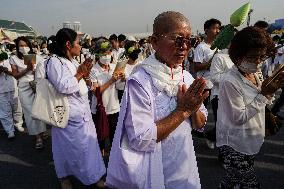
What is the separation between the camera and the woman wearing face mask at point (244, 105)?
9.18 ft

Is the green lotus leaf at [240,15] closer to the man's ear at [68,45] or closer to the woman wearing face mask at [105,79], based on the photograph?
the man's ear at [68,45]

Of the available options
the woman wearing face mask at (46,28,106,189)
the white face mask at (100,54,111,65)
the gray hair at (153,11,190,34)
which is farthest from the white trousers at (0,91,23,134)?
the gray hair at (153,11,190,34)

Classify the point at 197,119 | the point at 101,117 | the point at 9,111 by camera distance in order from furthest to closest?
the point at 9,111 → the point at 101,117 → the point at 197,119

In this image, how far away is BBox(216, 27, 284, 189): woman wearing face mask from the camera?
280cm

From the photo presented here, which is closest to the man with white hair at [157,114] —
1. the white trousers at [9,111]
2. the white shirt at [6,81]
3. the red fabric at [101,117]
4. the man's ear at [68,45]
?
the man's ear at [68,45]

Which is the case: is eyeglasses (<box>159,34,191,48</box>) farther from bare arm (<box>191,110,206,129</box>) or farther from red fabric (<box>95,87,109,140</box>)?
red fabric (<box>95,87,109,140</box>)

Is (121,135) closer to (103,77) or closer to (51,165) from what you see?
(103,77)

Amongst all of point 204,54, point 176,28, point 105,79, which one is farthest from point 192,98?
point 204,54

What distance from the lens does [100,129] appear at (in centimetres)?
514

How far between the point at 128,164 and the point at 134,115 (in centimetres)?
30

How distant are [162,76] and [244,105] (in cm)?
110

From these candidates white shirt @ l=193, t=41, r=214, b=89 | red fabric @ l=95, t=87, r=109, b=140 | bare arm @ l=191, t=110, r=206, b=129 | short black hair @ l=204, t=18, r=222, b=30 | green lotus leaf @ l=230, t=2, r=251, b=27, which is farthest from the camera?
white shirt @ l=193, t=41, r=214, b=89

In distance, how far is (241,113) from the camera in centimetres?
283

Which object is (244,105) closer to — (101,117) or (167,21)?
(167,21)
